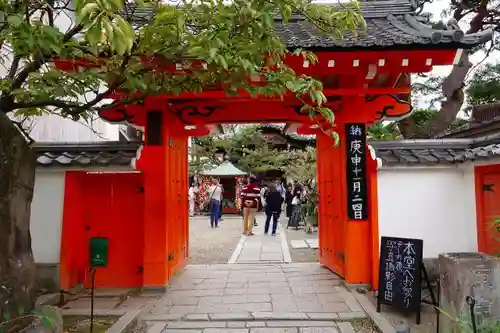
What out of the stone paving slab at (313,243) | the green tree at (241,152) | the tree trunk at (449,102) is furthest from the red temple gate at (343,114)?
the green tree at (241,152)

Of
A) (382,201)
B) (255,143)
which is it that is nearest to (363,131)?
(382,201)

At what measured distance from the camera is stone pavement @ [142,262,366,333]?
5.35m

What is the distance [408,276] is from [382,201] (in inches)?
58.8

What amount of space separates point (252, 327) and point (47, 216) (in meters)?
3.79

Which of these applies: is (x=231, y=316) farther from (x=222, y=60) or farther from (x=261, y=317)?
(x=222, y=60)

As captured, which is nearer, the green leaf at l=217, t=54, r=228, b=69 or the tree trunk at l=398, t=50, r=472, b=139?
the green leaf at l=217, t=54, r=228, b=69

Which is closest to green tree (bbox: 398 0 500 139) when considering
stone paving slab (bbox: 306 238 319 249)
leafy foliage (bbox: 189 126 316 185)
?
stone paving slab (bbox: 306 238 319 249)

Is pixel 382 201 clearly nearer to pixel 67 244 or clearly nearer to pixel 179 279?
pixel 179 279

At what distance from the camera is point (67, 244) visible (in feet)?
22.4

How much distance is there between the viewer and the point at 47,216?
270 inches

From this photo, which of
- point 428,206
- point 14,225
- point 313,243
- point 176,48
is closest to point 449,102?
point 313,243

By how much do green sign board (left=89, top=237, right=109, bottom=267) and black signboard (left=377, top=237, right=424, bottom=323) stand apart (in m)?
4.27

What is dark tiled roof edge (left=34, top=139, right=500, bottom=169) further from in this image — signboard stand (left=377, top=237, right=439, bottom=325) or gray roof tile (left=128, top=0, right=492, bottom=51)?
gray roof tile (left=128, top=0, right=492, bottom=51)

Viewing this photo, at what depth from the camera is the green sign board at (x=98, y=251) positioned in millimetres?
6930
